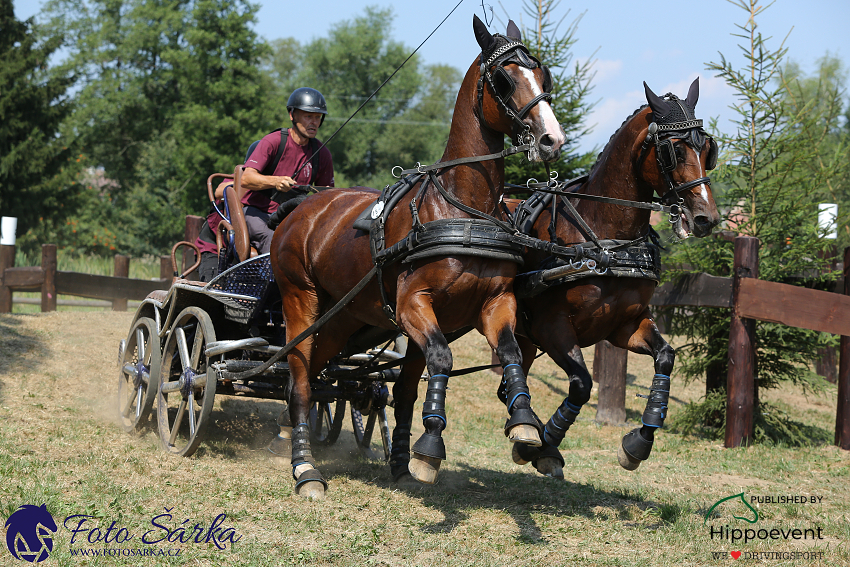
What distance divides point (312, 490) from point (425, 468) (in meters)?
1.38

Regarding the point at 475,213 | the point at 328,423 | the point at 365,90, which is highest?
the point at 365,90

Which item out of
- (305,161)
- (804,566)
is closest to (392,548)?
(804,566)

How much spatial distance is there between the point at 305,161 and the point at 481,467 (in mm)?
2945

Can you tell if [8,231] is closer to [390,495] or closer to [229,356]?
[229,356]

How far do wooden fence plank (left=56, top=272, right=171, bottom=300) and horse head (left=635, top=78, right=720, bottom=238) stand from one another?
9645 mm

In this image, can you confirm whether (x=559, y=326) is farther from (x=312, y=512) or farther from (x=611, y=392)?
(x=611, y=392)

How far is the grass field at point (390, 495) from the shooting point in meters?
3.86

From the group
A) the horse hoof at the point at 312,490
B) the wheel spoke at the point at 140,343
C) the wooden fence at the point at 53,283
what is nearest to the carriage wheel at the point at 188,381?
the wheel spoke at the point at 140,343

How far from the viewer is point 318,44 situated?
47219 millimetres

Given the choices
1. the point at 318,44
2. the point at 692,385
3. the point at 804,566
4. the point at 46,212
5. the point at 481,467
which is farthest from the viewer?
the point at 318,44

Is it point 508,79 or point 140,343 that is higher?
point 508,79

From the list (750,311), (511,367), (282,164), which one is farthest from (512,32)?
(750,311)

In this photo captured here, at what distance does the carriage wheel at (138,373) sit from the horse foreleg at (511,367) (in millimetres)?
3422

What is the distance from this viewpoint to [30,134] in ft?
74.2
